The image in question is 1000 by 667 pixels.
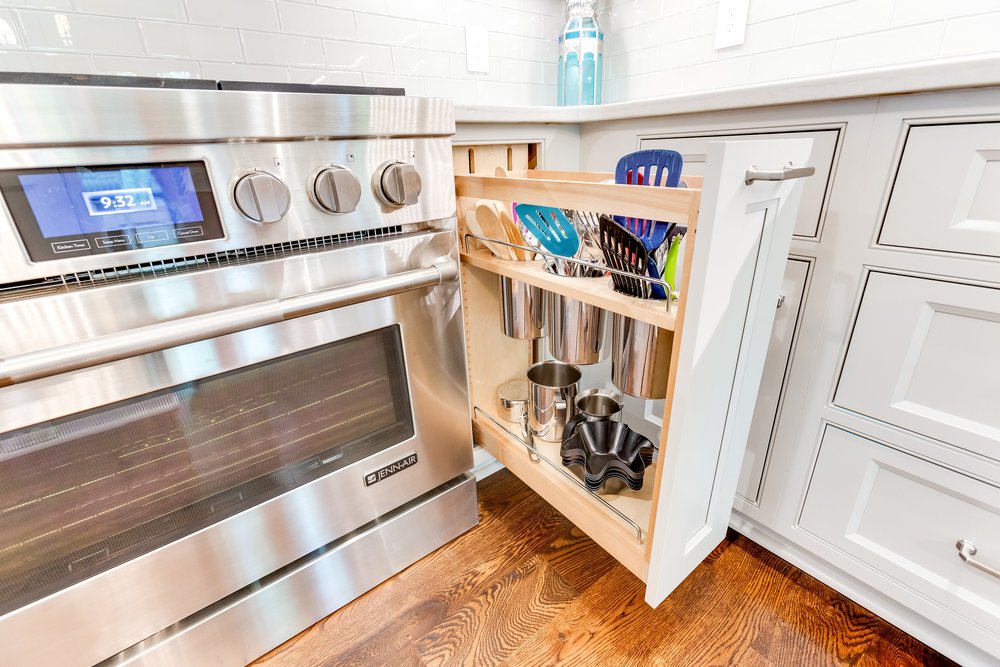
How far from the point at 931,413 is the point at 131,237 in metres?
1.09

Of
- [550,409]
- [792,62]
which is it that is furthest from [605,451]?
[792,62]

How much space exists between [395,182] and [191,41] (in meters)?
0.61

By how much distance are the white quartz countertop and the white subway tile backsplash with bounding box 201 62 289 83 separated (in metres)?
0.44

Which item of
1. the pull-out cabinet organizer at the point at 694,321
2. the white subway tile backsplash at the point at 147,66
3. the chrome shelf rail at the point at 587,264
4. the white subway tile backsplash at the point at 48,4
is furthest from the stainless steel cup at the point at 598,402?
the white subway tile backsplash at the point at 48,4

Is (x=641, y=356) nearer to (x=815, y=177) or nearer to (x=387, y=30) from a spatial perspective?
(x=815, y=177)

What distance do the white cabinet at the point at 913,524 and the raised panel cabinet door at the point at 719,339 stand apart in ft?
0.61

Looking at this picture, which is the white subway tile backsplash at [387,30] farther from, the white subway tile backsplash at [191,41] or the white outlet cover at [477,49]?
the white subway tile backsplash at [191,41]

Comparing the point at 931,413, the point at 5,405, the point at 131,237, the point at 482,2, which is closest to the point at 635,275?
the point at 931,413

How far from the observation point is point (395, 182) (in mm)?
658

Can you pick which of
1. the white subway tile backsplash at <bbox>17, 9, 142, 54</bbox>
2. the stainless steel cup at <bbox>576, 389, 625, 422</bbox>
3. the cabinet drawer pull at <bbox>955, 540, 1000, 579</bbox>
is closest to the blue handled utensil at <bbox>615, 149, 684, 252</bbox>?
the stainless steel cup at <bbox>576, 389, 625, 422</bbox>

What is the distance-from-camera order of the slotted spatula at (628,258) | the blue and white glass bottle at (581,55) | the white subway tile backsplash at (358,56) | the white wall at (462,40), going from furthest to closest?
Result: the blue and white glass bottle at (581,55) < the white subway tile backsplash at (358,56) < the white wall at (462,40) < the slotted spatula at (628,258)

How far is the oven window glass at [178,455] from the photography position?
540 millimetres

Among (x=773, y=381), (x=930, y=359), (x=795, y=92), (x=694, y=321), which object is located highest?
(x=795, y=92)

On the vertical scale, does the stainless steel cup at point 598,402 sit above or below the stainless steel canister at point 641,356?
below
